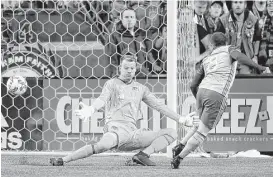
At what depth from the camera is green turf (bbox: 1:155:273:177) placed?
385cm

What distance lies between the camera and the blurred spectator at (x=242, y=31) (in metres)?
6.06

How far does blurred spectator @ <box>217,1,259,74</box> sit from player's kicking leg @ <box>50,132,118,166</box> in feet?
6.38

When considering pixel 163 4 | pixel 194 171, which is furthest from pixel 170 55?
pixel 194 171

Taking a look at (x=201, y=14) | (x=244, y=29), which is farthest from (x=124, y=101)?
(x=244, y=29)

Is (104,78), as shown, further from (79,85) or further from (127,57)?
(127,57)

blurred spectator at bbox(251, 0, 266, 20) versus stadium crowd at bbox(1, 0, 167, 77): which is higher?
blurred spectator at bbox(251, 0, 266, 20)

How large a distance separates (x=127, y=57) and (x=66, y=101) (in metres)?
1.65

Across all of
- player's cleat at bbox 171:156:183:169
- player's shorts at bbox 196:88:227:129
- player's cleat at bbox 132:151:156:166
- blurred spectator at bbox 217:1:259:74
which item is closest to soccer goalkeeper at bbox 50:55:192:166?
player's cleat at bbox 132:151:156:166

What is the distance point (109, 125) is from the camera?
4598mm

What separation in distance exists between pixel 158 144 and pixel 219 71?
59cm

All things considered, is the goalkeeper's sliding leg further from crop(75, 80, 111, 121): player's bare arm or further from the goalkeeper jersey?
crop(75, 80, 111, 121): player's bare arm

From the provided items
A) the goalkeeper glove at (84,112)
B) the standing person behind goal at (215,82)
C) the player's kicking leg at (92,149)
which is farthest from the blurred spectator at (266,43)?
the goalkeeper glove at (84,112)

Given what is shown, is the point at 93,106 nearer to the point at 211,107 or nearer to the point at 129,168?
the point at 129,168

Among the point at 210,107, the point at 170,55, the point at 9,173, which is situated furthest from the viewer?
the point at 170,55
